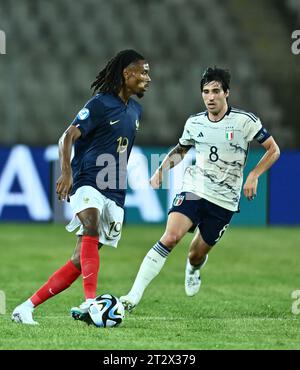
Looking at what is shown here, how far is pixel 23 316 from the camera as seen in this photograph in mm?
6805

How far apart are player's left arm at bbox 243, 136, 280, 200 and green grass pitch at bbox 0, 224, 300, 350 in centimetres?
98

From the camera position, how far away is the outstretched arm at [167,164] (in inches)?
306

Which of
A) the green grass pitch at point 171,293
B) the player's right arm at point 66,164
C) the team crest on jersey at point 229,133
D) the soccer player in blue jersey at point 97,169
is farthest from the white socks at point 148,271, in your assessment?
the team crest on jersey at point 229,133

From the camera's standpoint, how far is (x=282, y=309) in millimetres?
7891

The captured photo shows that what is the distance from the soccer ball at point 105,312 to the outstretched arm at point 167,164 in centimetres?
146

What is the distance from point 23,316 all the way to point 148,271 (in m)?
1.09

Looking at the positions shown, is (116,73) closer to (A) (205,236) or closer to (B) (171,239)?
(B) (171,239)

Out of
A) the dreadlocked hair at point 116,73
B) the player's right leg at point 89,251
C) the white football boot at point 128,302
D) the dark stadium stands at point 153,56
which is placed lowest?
the white football boot at point 128,302

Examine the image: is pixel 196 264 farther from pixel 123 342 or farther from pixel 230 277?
pixel 123 342

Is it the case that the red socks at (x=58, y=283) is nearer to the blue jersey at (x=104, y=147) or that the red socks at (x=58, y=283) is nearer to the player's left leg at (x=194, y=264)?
the blue jersey at (x=104, y=147)

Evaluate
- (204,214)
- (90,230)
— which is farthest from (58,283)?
(204,214)

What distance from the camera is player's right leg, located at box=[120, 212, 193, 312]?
7.21m
